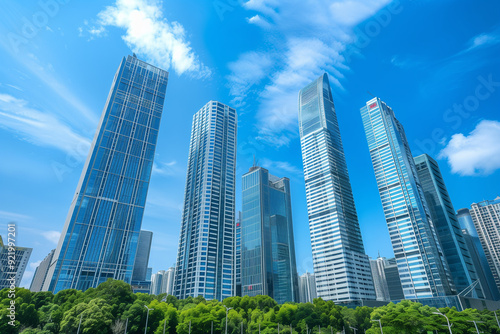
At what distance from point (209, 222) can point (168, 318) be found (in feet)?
348

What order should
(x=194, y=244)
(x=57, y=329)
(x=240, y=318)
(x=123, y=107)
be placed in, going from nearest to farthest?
(x=57, y=329), (x=240, y=318), (x=194, y=244), (x=123, y=107)

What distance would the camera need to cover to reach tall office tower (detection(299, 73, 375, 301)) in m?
160

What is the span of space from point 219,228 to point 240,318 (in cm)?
10639

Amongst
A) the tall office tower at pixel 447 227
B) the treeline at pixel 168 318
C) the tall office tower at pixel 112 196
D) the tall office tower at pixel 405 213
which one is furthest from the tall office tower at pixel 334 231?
the tall office tower at pixel 112 196

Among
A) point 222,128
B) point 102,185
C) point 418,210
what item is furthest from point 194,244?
point 418,210

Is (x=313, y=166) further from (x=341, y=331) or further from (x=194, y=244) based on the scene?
(x=341, y=331)

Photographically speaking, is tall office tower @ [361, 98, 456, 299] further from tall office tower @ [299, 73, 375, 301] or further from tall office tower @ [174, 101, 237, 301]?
tall office tower @ [174, 101, 237, 301]

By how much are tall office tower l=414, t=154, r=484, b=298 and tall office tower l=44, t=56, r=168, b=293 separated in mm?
178516

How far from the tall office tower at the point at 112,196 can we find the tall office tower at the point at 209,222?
29878mm

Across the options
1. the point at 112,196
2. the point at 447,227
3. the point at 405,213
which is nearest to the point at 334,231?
the point at 405,213

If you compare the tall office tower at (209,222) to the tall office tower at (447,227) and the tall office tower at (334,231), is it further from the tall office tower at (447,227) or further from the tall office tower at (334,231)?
the tall office tower at (447,227)

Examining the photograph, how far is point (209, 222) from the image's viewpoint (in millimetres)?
168125

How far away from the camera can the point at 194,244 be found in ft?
545

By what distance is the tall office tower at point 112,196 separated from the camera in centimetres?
13975
